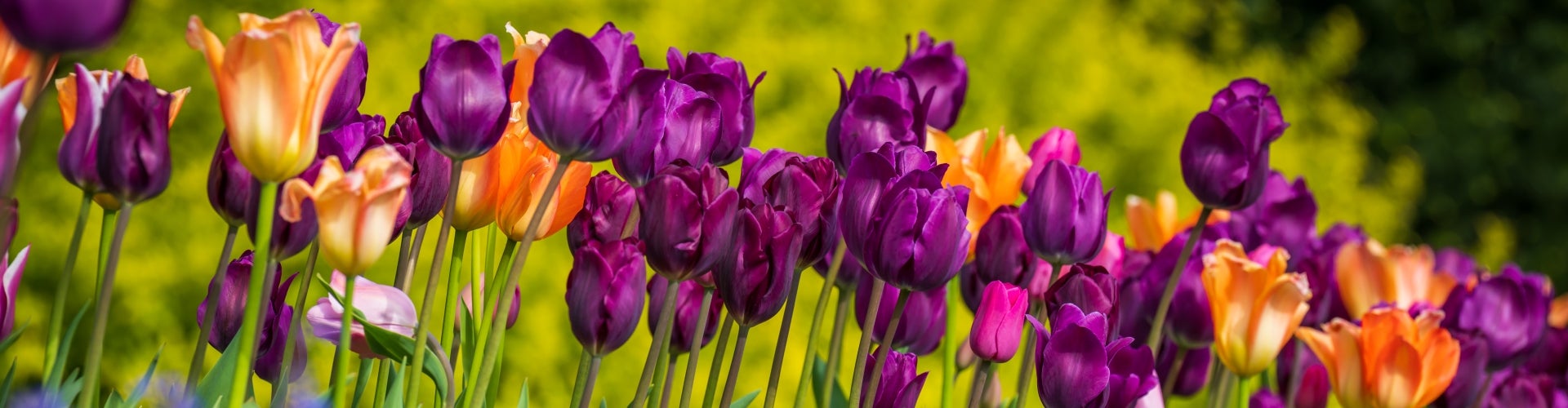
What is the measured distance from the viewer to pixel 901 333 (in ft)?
2.48

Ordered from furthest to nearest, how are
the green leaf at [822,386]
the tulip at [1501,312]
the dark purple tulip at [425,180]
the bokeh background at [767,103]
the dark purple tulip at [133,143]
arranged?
the bokeh background at [767,103], the tulip at [1501,312], the green leaf at [822,386], the dark purple tulip at [425,180], the dark purple tulip at [133,143]

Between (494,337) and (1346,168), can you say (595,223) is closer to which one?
(494,337)

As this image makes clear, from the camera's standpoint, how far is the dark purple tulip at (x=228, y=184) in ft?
1.73

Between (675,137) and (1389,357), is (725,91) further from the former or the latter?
(1389,357)

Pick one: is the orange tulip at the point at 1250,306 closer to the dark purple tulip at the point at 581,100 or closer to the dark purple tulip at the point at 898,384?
the dark purple tulip at the point at 898,384

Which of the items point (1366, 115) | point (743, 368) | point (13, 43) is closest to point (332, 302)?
point (13, 43)

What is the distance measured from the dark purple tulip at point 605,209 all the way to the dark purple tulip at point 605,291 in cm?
3

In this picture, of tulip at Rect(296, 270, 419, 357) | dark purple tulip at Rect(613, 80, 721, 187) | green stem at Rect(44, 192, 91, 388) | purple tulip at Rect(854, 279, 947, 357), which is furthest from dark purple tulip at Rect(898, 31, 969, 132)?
green stem at Rect(44, 192, 91, 388)

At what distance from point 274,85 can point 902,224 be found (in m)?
0.24

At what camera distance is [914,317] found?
2.52 ft

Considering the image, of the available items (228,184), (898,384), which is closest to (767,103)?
(898,384)

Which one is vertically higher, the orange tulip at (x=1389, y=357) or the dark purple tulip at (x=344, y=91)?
the dark purple tulip at (x=344, y=91)

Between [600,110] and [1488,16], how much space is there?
23.7 ft

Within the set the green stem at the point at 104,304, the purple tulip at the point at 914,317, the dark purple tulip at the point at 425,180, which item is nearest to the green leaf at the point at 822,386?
the purple tulip at the point at 914,317
